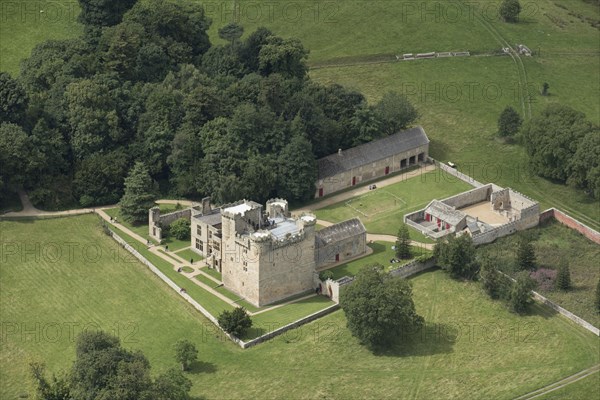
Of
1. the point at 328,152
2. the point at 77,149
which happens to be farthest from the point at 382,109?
the point at 77,149

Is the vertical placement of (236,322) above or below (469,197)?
below

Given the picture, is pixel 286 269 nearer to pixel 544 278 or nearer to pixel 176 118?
pixel 544 278

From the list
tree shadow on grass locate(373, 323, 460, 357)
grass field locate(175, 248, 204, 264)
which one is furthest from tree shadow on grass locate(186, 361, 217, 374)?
grass field locate(175, 248, 204, 264)

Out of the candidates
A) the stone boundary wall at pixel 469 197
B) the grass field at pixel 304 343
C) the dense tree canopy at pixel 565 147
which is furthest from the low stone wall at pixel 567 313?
the dense tree canopy at pixel 565 147

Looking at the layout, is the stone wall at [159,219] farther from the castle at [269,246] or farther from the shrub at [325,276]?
the shrub at [325,276]

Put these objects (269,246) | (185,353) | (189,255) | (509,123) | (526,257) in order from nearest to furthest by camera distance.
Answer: (185,353) → (269,246) → (526,257) → (189,255) → (509,123)

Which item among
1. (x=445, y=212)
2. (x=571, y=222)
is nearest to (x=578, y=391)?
(x=571, y=222)

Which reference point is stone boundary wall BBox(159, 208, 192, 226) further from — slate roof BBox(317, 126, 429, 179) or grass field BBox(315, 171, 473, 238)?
slate roof BBox(317, 126, 429, 179)
